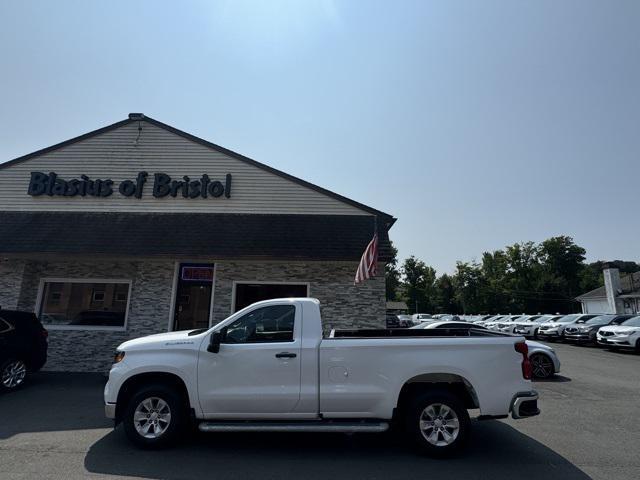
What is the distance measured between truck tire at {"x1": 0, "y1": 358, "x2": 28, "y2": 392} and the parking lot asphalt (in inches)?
52.8

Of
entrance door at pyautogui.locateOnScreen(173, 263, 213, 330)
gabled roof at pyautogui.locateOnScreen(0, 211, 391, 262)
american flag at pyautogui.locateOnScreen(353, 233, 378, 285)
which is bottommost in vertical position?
entrance door at pyautogui.locateOnScreen(173, 263, 213, 330)

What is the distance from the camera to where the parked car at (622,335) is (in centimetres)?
1673

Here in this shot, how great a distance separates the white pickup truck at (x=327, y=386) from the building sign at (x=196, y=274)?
6.36m

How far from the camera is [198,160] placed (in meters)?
12.8

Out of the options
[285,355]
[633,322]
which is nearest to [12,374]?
[285,355]

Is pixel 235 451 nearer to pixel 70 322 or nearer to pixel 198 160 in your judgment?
pixel 70 322

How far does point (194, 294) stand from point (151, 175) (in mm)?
4390

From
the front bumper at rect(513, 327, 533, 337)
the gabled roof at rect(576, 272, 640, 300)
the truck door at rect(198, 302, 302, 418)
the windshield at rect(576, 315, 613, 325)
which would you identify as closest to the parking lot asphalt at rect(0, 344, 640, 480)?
the truck door at rect(198, 302, 302, 418)

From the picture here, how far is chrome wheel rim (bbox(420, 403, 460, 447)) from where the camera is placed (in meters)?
4.87

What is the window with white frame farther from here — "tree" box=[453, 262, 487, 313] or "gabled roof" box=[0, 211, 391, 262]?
"tree" box=[453, 262, 487, 313]

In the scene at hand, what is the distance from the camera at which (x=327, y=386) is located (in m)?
4.95

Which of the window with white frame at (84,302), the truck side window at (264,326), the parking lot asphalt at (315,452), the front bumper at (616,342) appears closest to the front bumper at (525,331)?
the front bumper at (616,342)

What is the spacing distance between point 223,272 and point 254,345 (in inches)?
257

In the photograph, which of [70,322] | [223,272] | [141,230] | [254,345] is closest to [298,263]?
[223,272]
